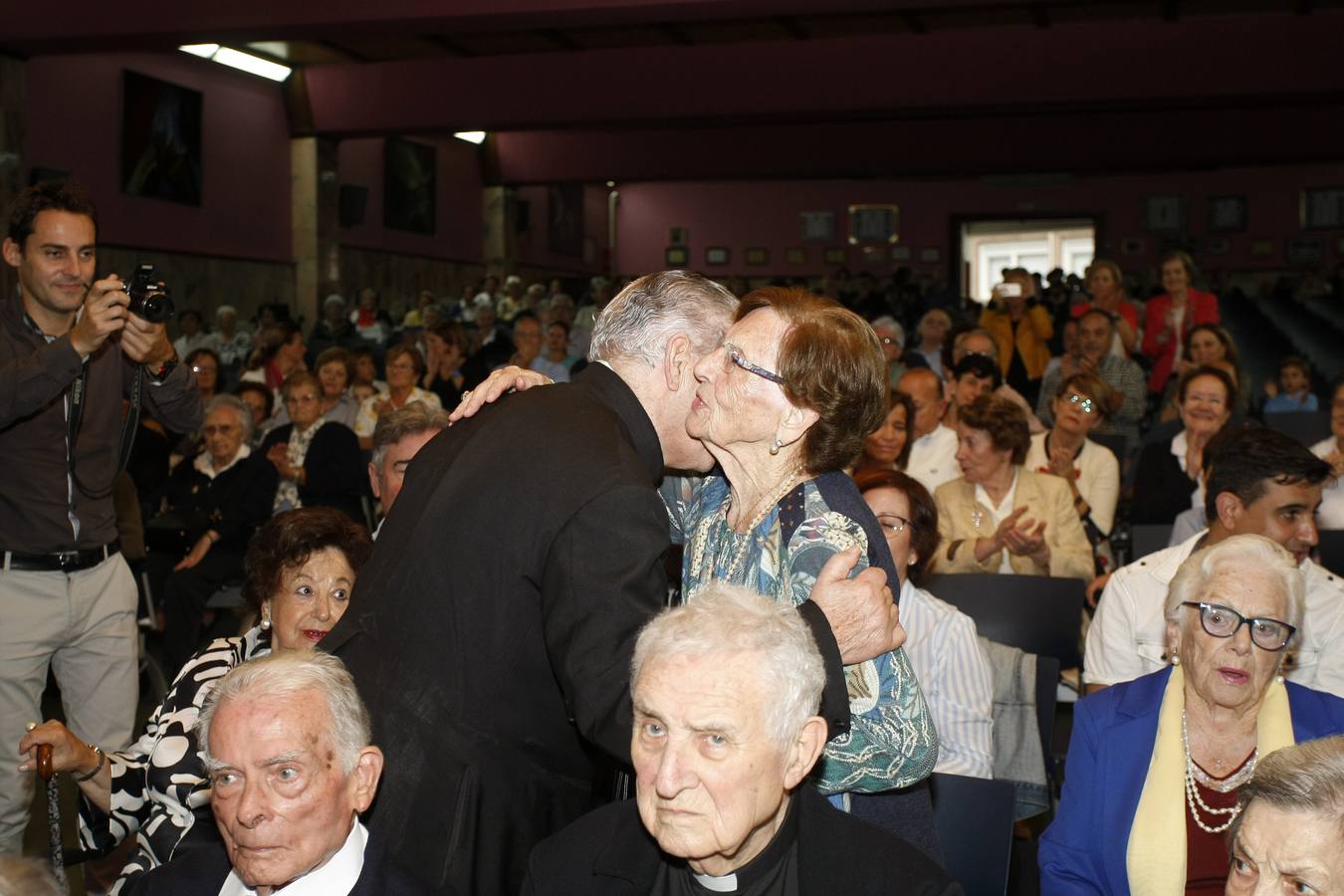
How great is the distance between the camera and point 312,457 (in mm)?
5836

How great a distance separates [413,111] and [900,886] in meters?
12.8

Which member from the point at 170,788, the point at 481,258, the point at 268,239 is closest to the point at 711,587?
the point at 170,788

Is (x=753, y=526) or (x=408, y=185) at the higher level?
(x=408, y=185)

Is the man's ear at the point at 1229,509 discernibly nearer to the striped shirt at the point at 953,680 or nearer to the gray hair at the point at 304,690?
the striped shirt at the point at 953,680

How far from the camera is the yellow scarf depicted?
7.50ft

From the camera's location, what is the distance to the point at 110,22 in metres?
9.21

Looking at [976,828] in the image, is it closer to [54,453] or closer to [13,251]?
[54,453]

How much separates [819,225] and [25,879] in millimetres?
21785

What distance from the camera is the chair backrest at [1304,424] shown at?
631 cm

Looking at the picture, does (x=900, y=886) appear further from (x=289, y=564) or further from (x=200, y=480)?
(x=200, y=480)

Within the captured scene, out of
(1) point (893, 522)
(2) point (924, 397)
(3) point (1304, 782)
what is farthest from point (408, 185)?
(3) point (1304, 782)

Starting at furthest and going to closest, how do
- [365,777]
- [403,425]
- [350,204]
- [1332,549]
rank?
[350,204] < [1332,549] < [403,425] < [365,777]

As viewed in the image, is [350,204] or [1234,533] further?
[350,204]

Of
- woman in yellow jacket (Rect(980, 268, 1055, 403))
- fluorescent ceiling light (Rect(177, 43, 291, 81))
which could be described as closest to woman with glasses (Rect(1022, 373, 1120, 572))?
woman in yellow jacket (Rect(980, 268, 1055, 403))
